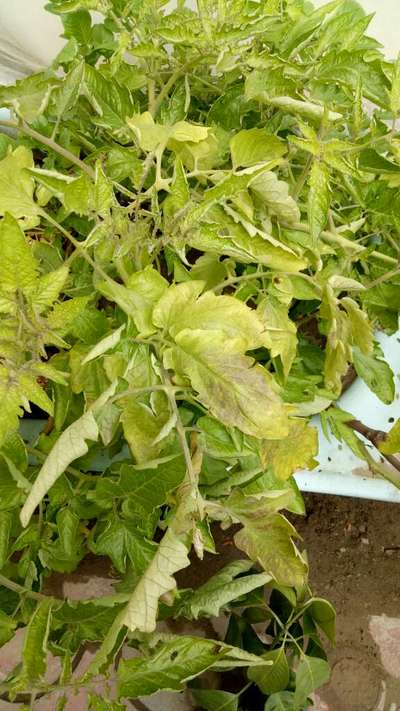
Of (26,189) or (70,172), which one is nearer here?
(26,189)

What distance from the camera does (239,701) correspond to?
0.82 meters

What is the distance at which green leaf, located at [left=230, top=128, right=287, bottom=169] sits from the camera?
0.45 meters

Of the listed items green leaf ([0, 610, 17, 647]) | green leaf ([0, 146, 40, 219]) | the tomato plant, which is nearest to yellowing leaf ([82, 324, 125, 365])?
the tomato plant

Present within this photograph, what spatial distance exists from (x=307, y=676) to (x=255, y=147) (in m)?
0.51

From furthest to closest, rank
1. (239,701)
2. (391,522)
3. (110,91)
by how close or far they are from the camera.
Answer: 1. (391,522)
2. (239,701)
3. (110,91)

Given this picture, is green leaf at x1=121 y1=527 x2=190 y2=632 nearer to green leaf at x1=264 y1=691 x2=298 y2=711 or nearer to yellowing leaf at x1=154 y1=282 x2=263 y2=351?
yellowing leaf at x1=154 y1=282 x2=263 y2=351

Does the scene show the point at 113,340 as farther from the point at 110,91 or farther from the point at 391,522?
the point at 391,522

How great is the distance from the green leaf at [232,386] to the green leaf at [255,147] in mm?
143

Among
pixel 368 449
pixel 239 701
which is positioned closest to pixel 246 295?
pixel 368 449

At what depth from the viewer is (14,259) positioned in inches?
15.3

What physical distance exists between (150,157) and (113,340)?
0.42 ft

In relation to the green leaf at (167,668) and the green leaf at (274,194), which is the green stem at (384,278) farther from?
the green leaf at (167,668)

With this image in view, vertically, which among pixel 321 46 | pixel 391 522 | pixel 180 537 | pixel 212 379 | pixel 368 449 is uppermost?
pixel 321 46

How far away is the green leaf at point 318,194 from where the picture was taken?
0.43 meters
